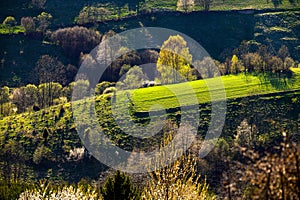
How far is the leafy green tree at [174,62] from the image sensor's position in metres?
99.3

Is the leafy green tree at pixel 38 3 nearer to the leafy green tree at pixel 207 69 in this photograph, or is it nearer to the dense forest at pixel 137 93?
the dense forest at pixel 137 93

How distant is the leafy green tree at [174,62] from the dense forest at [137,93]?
0.24 metres

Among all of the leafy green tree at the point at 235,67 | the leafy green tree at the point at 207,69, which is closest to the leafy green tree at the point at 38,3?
the leafy green tree at the point at 207,69

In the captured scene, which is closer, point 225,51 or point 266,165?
point 266,165

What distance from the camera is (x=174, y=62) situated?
338 feet

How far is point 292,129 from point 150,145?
65.1ft

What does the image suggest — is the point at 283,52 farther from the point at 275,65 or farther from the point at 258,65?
the point at 275,65

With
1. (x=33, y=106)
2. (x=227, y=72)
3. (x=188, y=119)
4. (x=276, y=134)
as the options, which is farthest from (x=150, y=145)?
(x=227, y=72)

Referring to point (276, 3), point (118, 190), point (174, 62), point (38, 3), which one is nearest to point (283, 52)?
point (174, 62)

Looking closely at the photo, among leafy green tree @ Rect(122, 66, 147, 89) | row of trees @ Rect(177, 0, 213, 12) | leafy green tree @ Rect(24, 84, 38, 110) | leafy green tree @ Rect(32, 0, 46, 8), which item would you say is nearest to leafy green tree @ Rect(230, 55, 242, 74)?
leafy green tree @ Rect(122, 66, 147, 89)

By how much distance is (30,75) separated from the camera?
11906 cm

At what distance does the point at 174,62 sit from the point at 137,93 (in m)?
16.2

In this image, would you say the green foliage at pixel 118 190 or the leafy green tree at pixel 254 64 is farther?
the leafy green tree at pixel 254 64

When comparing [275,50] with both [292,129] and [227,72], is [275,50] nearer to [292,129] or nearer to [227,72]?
[227,72]
